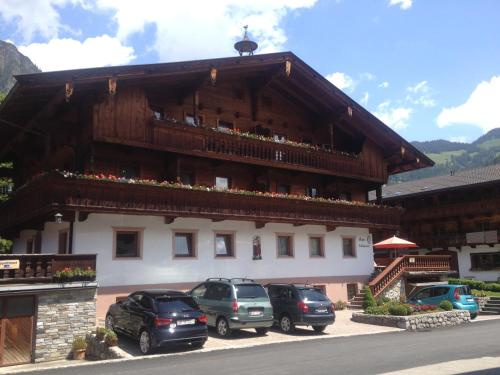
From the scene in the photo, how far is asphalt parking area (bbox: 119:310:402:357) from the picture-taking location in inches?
598

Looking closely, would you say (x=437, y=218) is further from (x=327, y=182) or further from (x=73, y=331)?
(x=73, y=331)

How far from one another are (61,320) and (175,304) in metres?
3.95

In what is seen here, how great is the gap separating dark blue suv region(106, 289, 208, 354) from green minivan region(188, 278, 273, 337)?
172 cm

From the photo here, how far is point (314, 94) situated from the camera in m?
29.4

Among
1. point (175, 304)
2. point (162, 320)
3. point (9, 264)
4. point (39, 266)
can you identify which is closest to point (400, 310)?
point (175, 304)

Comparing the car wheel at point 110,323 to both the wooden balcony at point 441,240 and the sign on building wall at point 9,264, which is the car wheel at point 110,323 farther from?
the wooden balcony at point 441,240

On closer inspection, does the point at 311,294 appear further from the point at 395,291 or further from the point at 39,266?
the point at 395,291

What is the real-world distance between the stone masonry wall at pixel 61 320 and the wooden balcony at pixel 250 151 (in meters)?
7.01

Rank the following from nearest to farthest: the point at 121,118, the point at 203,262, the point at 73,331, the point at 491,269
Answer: the point at 73,331 < the point at 121,118 < the point at 203,262 < the point at 491,269

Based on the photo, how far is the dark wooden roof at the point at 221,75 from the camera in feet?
64.1

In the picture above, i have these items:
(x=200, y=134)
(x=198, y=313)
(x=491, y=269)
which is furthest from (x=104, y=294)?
(x=491, y=269)

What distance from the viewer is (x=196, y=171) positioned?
24922 mm

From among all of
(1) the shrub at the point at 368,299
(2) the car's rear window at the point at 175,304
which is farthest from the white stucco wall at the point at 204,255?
(2) the car's rear window at the point at 175,304

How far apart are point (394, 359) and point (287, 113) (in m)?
19.0
